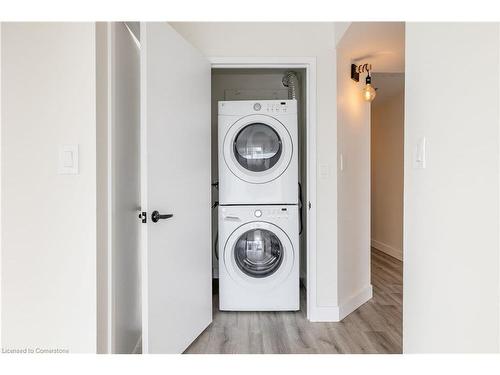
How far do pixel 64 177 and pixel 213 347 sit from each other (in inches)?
52.0

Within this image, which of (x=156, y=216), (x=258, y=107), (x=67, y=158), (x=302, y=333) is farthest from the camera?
(x=258, y=107)

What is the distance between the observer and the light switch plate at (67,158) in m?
1.26

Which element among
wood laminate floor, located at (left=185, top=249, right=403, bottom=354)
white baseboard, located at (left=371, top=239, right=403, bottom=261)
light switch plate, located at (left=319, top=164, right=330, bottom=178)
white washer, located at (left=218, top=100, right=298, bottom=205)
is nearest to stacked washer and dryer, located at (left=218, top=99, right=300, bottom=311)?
white washer, located at (left=218, top=100, right=298, bottom=205)

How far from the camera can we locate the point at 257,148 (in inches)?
97.1

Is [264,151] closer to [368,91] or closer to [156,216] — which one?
[368,91]

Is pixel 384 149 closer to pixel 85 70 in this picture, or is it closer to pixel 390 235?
pixel 390 235

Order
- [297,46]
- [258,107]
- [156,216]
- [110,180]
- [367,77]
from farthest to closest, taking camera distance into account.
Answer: [367,77] < [258,107] < [297,46] < [156,216] < [110,180]

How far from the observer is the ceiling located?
1927mm

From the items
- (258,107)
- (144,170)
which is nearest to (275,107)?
(258,107)

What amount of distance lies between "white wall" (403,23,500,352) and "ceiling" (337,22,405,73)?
0.76m

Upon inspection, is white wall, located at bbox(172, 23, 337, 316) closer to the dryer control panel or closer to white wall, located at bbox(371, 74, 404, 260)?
the dryer control panel

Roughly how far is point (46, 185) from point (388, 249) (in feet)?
13.5
